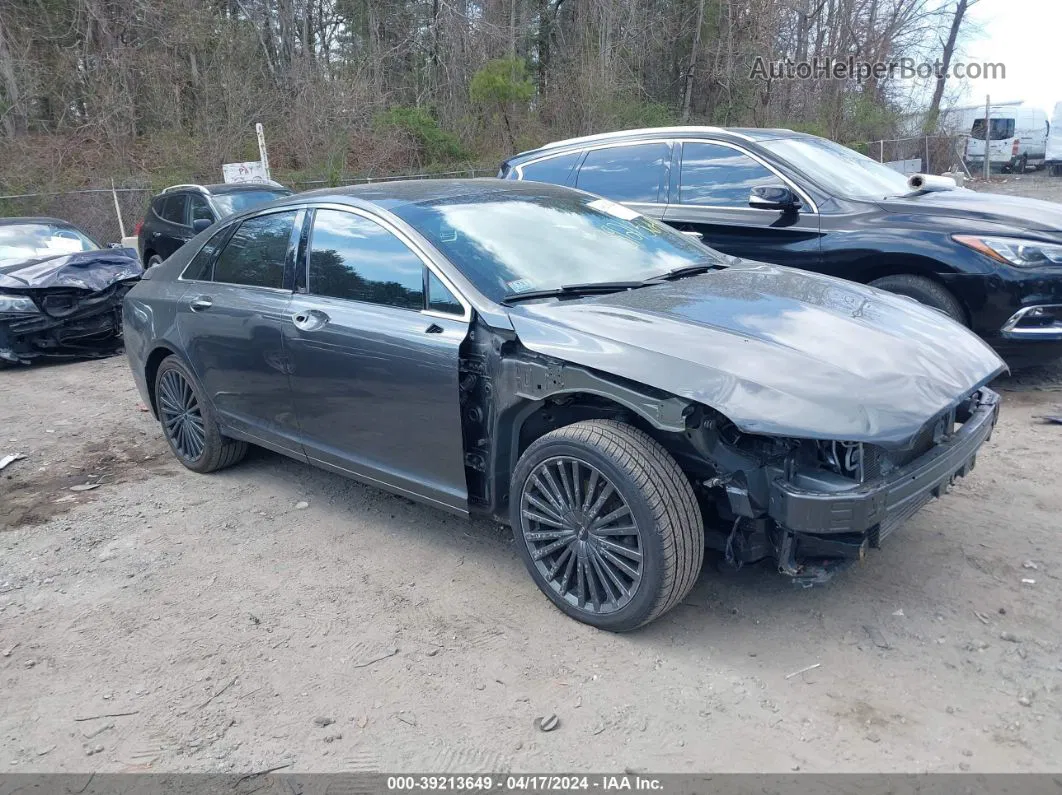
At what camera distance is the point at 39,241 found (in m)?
9.97

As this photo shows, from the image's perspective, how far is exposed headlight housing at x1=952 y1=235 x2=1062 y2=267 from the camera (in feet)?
18.0

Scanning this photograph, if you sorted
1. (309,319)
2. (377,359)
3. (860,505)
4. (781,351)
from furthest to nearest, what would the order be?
1. (309,319)
2. (377,359)
3. (781,351)
4. (860,505)

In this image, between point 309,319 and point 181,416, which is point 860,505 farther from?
point 181,416

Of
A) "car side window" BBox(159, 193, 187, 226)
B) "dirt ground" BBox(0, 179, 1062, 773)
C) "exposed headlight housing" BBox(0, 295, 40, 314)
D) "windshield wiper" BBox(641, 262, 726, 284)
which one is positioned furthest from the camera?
"car side window" BBox(159, 193, 187, 226)

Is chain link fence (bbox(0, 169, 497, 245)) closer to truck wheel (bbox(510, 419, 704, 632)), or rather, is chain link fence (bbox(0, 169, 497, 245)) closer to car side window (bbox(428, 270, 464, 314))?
car side window (bbox(428, 270, 464, 314))

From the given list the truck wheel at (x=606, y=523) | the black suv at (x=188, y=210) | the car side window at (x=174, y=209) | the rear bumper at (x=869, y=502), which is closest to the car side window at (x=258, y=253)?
the truck wheel at (x=606, y=523)

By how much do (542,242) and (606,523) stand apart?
150 centimetres

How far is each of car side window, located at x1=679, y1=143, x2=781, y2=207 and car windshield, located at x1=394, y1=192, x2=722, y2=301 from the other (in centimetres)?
199

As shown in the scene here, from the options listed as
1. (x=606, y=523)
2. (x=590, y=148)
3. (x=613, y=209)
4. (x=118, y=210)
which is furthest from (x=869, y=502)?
(x=118, y=210)

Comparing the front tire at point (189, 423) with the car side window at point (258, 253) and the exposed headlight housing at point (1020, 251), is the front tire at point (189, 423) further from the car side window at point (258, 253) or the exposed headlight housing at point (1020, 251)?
the exposed headlight housing at point (1020, 251)

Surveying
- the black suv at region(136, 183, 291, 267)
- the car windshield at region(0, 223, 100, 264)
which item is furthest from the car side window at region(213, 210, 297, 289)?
Result: the black suv at region(136, 183, 291, 267)

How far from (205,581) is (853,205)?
192 inches

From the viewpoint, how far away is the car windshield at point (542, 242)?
12.5 feet

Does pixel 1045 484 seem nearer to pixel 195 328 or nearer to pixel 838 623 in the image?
pixel 838 623
